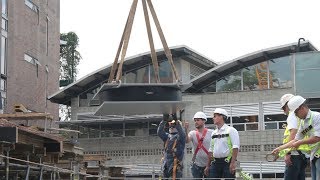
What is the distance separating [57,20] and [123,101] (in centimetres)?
3593

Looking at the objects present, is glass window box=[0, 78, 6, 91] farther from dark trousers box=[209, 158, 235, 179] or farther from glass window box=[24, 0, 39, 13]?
dark trousers box=[209, 158, 235, 179]

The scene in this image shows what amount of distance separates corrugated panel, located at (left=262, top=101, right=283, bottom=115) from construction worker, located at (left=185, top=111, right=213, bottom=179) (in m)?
30.0

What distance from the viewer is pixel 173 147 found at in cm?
1273

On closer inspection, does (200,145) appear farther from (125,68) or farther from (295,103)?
(125,68)

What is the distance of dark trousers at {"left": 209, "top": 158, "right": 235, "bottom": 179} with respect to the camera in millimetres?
11477

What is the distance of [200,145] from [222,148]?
116 cm

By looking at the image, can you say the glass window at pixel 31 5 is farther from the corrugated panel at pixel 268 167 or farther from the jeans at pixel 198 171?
the jeans at pixel 198 171

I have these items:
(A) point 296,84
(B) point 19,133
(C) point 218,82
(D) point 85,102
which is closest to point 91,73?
(D) point 85,102

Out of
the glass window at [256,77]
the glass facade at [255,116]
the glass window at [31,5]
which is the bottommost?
the glass facade at [255,116]

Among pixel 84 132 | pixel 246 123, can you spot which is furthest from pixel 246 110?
pixel 84 132

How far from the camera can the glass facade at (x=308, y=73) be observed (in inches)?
1505

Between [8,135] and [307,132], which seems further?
[8,135]

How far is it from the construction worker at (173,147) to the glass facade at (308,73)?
2668 centimetres

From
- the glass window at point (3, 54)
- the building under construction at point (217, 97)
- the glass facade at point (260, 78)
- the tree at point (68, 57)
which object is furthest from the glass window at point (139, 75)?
the tree at point (68, 57)
